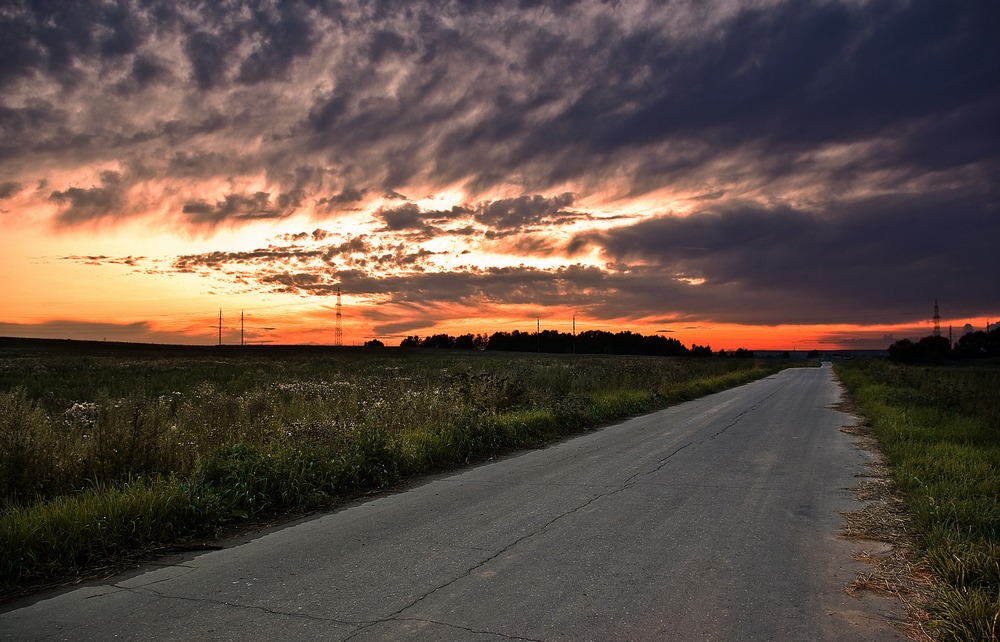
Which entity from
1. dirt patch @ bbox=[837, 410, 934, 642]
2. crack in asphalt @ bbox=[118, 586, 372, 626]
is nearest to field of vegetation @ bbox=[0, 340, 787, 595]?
crack in asphalt @ bbox=[118, 586, 372, 626]

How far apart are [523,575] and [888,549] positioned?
3.39m

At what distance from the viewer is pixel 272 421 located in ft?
33.6

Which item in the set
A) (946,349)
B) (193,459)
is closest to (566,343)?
(946,349)

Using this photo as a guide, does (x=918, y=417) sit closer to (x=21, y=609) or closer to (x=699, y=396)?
(x=699, y=396)

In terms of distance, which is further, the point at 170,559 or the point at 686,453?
the point at 686,453

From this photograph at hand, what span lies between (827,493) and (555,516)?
3757 mm

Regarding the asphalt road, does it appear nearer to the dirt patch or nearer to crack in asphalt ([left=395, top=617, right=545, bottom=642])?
crack in asphalt ([left=395, top=617, right=545, bottom=642])

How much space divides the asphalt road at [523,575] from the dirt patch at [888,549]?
14 cm


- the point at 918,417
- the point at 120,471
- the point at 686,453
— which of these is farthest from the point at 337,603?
the point at 918,417

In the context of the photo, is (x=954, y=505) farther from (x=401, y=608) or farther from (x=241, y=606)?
(x=241, y=606)

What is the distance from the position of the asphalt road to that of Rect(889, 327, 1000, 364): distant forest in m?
119

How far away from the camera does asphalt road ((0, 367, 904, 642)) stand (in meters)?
3.79

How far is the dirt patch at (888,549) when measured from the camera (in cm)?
416

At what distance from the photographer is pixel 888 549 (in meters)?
5.34
